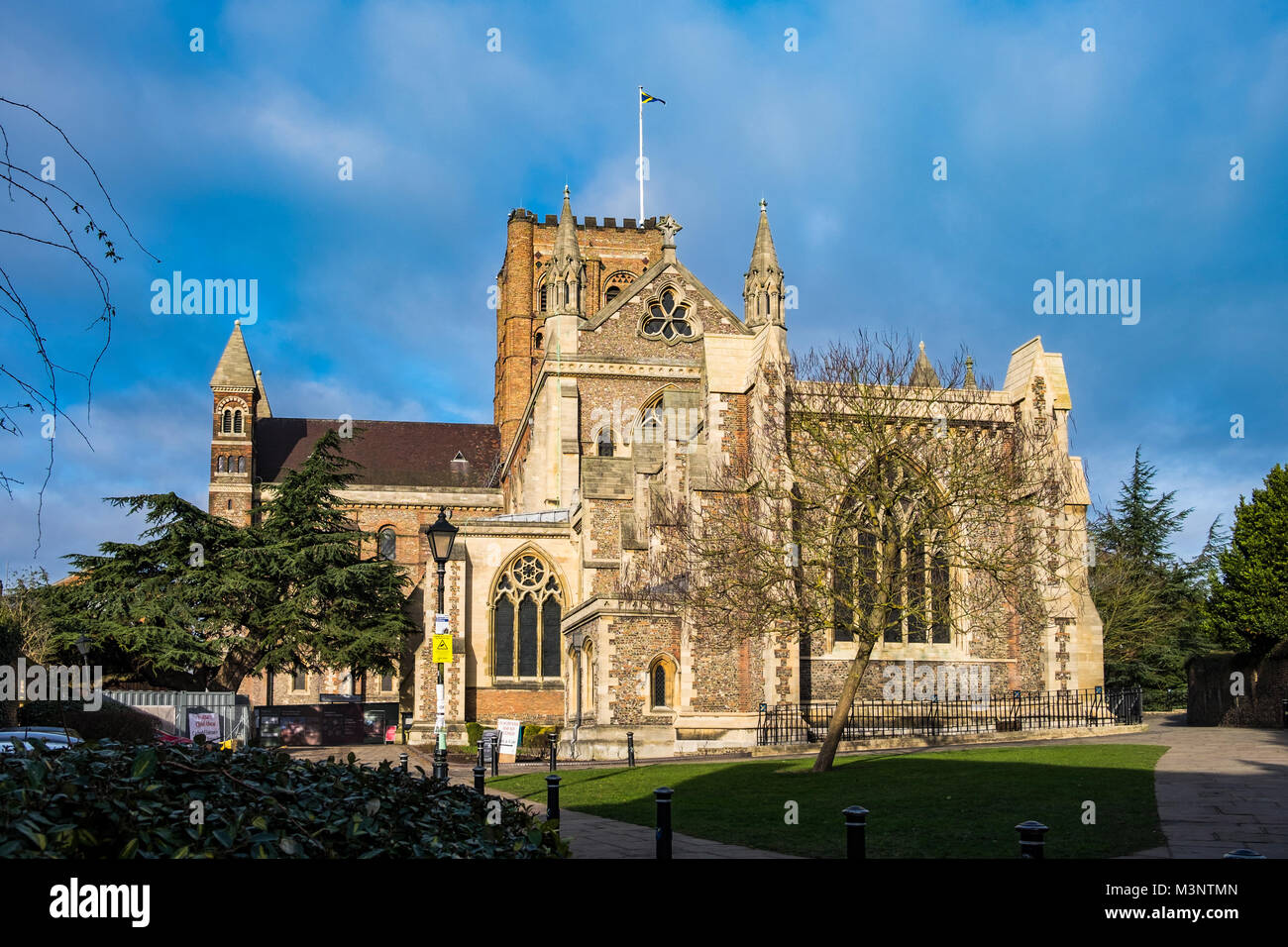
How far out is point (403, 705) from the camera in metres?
49.1

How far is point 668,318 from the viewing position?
4925 cm

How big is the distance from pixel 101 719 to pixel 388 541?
41.5m

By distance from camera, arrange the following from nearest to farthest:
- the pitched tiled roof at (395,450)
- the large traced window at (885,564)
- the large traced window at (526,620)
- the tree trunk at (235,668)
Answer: the large traced window at (885,564), the tree trunk at (235,668), the large traced window at (526,620), the pitched tiled roof at (395,450)

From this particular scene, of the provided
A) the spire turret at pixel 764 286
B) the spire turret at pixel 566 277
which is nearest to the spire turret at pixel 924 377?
the spire turret at pixel 764 286

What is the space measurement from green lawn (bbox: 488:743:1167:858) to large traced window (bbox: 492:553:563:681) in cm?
1838

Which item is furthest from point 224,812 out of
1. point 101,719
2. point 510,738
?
point 510,738

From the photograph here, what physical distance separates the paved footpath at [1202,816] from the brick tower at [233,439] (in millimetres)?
47935

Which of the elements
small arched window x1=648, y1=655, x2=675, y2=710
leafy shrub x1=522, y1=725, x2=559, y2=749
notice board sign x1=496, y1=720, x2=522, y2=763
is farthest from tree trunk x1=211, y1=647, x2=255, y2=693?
small arched window x1=648, y1=655, x2=675, y2=710

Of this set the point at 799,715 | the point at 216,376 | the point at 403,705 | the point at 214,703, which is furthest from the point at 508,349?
the point at 799,715

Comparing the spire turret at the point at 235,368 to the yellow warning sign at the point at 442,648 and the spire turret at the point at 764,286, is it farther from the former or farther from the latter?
the yellow warning sign at the point at 442,648

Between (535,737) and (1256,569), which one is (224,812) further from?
(1256,569)

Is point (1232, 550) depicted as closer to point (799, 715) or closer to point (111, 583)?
point (799, 715)

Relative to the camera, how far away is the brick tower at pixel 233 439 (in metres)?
65.1
